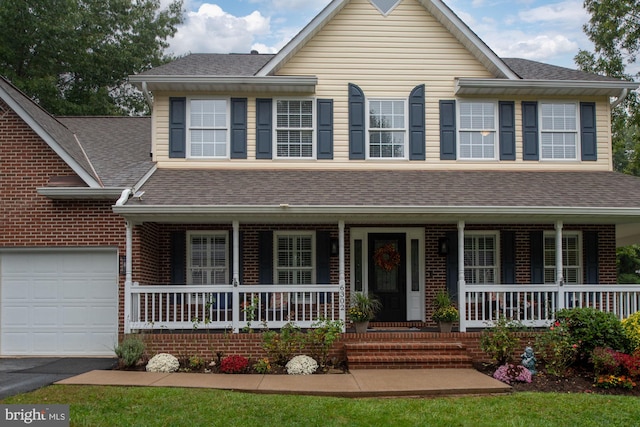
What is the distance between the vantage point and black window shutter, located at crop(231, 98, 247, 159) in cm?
1427

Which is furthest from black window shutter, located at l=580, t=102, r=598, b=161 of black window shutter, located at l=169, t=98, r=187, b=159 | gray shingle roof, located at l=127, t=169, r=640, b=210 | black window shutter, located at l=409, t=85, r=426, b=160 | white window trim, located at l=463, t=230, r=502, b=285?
black window shutter, located at l=169, t=98, r=187, b=159

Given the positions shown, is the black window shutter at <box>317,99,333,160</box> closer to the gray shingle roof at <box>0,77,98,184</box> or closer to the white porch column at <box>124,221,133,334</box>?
the white porch column at <box>124,221,133,334</box>

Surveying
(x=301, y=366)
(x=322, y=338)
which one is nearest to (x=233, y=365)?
(x=301, y=366)

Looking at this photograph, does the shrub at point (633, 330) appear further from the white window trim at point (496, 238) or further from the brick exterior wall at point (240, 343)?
the white window trim at point (496, 238)

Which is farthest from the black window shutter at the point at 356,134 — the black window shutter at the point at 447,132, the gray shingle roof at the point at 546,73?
the gray shingle roof at the point at 546,73

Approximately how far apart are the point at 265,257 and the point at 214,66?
197 inches

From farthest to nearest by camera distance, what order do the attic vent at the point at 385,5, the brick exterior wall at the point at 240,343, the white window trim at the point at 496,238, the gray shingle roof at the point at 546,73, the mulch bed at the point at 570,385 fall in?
the gray shingle roof at the point at 546,73, the attic vent at the point at 385,5, the white window trim at the point at 496,238, the brick exterior wall at the point at 240,343, the mulch bed at the point at 570,385

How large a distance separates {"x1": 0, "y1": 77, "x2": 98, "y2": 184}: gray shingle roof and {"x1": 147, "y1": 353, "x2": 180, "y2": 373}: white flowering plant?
3.90 metres

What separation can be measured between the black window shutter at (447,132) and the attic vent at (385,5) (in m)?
2.48

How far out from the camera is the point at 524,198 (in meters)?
12.7

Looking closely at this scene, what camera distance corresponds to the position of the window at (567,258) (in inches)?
562

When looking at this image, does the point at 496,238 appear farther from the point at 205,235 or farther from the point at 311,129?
the point at 205,235

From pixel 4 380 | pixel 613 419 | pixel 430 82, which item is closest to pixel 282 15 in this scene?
pixel 430 82

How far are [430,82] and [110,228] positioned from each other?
7.79m
